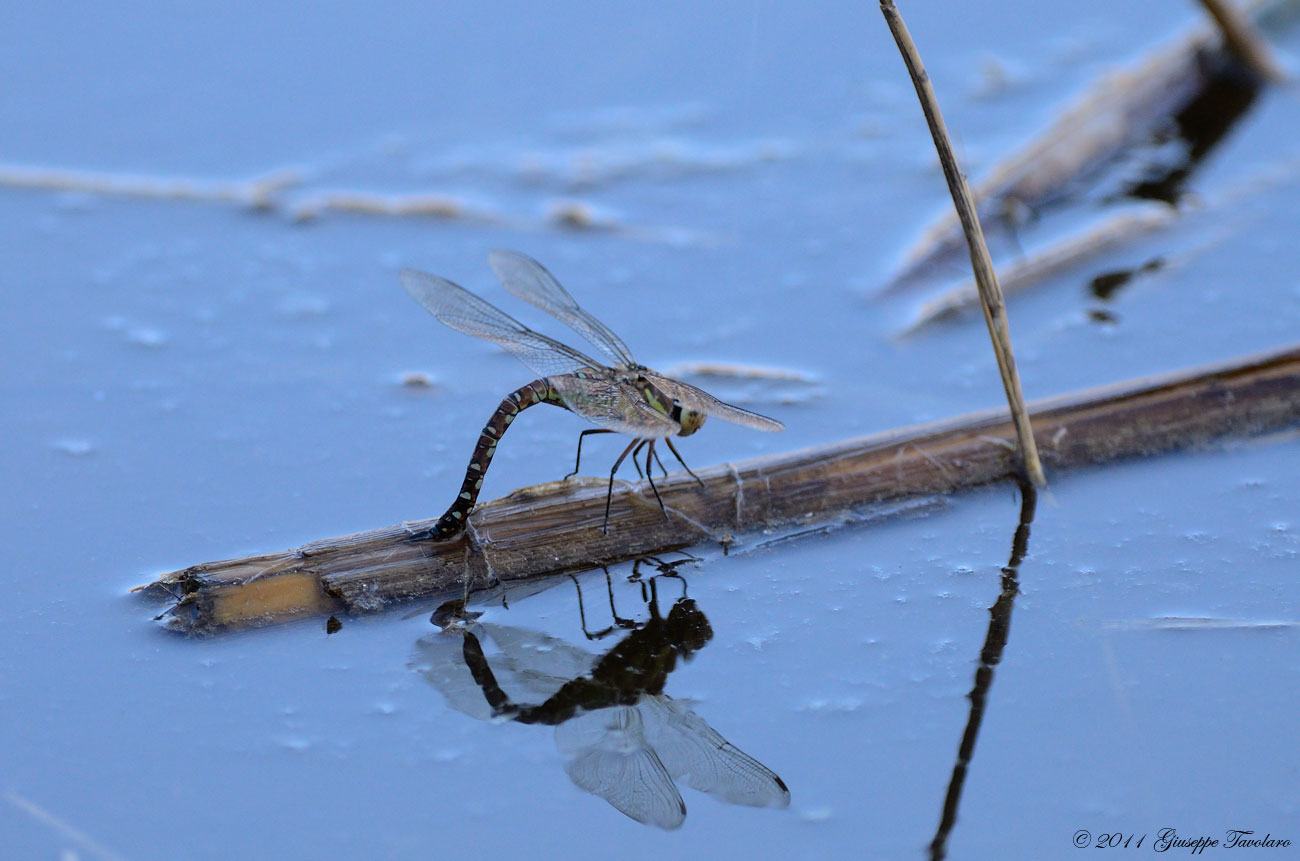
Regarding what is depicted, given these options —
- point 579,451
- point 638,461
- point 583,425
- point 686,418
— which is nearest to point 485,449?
point 579,451

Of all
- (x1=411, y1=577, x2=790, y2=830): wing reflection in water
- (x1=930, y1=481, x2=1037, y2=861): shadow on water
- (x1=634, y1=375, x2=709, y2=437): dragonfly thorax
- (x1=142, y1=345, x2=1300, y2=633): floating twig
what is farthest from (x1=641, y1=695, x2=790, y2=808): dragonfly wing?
(x1=634, y1=375, x2=709, y2=437): dragonfly thorax

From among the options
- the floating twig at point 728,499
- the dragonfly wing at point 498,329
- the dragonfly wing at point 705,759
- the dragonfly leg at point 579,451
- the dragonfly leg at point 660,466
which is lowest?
the dragonfly wing at point 705,759

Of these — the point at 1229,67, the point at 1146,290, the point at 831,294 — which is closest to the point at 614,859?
the point at 831,294

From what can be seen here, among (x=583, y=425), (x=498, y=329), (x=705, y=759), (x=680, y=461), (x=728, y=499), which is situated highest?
(x=498, y=329)

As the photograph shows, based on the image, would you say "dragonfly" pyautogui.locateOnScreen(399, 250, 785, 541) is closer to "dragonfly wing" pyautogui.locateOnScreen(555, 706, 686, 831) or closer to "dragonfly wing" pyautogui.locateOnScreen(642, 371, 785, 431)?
"dragonfly wing" pyautogui.locateOnScreen(642, 371, 785, 431)

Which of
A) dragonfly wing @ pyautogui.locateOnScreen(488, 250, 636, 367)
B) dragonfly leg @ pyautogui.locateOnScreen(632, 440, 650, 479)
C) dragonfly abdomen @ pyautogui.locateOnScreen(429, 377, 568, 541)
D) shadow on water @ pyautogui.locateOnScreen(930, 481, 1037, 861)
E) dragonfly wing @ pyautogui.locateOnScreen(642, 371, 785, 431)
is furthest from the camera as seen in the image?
dragonfly wing @ pyautogui.locateOnScreen(488, 250, 636, 367)

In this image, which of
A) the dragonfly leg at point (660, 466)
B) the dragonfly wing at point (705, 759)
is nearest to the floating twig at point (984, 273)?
the dragonfly leg at point (660, 466)

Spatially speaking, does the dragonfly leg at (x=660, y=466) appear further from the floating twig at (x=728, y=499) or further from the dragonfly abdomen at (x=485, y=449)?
Answer: the dragonfly abdomen at (x=485, y=449)

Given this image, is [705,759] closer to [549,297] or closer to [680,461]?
[680,461]
